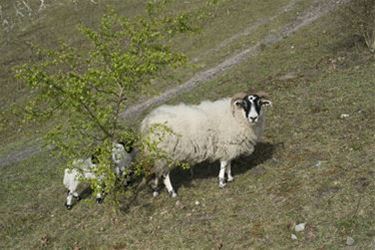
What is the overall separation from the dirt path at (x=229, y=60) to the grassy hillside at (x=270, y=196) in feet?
11.5

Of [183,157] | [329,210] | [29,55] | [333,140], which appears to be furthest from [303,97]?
[29,55]

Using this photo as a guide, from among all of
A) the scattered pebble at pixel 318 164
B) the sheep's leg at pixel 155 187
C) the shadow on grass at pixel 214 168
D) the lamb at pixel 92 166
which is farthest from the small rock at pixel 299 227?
the lamb at pixel 92 166

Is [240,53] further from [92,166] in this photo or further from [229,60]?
[92,166]

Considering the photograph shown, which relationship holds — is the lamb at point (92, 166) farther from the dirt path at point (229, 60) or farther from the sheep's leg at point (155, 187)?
the dirt path at point (229, 60)

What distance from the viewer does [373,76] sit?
857 inches

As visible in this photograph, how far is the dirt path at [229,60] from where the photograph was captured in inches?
1148

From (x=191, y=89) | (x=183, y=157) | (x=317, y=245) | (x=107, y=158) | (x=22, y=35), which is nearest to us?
(x=317, y=245)

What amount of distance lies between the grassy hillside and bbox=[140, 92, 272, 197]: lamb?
0.91m

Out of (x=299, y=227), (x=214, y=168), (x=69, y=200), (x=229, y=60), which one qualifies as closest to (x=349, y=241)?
(x=299, y=227)

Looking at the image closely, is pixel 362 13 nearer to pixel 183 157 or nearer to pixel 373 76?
pixel 373 76

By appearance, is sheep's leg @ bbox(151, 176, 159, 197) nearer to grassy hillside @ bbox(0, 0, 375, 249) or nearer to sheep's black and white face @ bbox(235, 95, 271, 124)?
grassy hillside @ bbox(0, 0, 375, 249)

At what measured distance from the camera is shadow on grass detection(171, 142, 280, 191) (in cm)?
1641

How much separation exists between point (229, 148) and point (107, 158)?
3881 millimetres

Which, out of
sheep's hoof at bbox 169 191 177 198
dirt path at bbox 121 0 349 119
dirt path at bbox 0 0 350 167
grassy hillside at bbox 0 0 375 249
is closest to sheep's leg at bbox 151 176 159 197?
grassy hillside at bbox 0 0 375 249
